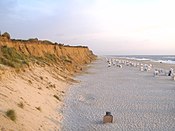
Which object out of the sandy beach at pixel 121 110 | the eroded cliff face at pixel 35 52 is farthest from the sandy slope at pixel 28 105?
the eroded cliff face at pixel 35 52

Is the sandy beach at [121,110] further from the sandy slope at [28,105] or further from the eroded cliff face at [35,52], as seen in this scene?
the eroded cliff face at [35,52]

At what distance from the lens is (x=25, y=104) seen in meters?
13.4

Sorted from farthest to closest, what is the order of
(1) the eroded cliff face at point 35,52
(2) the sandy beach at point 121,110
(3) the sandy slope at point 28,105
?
(1) the eroded cliff face at point 35,52 < (2) the sandy beach at point 121,110 < (3) the sandy slope at point 28,105

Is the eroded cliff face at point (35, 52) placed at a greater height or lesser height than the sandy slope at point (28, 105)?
greater

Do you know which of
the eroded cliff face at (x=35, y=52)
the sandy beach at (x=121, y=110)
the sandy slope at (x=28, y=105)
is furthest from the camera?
the eroded cliff face at (x=35, y=52)

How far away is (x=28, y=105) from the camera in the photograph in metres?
13.5

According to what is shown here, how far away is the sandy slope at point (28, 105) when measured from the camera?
10.7 metres

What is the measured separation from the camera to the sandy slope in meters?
10.7

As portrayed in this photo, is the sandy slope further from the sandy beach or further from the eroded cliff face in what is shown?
the eroded cliff face

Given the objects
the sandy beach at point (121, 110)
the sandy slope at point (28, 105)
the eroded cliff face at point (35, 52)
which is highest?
the eroded cliff face at point (35, 52)

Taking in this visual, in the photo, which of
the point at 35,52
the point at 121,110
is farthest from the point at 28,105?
the point at 35,52

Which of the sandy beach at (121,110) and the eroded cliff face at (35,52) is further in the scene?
the eroded cliff face at (35,52)

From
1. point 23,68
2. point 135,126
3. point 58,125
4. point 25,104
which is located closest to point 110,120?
point 135,126

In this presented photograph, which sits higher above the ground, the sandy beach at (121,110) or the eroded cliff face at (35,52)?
the eroded cliff face at (35,52)
